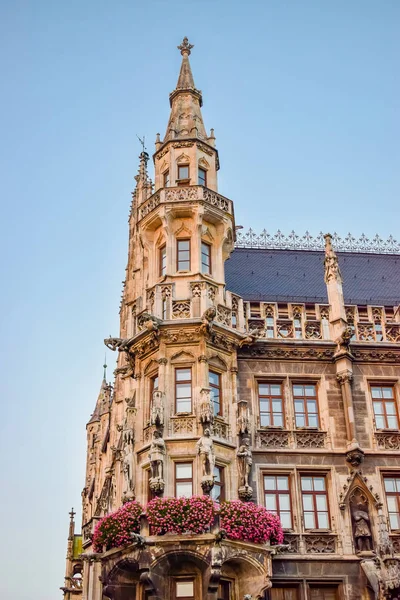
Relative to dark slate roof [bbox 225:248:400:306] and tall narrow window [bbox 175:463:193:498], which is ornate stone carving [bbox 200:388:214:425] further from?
dark slate roof [bbox 225:248:400:306]

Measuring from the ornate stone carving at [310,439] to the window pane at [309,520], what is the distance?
2.00 meters

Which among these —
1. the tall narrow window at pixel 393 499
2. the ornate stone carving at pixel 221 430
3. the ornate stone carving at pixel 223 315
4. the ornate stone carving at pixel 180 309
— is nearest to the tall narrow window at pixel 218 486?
the ornate stone carving at pixel 221 430

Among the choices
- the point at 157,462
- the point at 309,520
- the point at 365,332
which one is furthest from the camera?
the point at 365,332

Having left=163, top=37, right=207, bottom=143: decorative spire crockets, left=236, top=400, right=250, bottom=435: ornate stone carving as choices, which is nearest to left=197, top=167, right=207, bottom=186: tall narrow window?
left=163, top=37, right=207, bottom=143: decorative spire crockets

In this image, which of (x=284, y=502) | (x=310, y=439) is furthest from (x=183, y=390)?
(x=284, y=502)

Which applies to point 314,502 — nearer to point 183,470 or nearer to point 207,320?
point 183,470

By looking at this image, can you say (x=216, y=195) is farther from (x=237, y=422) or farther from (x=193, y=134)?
(x=237, y=422)

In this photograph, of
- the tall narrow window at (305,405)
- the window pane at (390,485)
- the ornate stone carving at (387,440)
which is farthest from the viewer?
the tall narrow window at (305,405)

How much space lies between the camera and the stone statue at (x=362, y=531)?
23312 mm

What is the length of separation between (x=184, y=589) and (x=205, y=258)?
10.2 meters

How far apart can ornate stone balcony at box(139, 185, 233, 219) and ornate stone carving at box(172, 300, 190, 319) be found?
3626 millimetres

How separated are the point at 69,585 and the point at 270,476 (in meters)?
25.2

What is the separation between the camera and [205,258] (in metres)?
26.8

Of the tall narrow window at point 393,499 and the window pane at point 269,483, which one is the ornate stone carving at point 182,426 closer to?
the window pane at point 269,483
